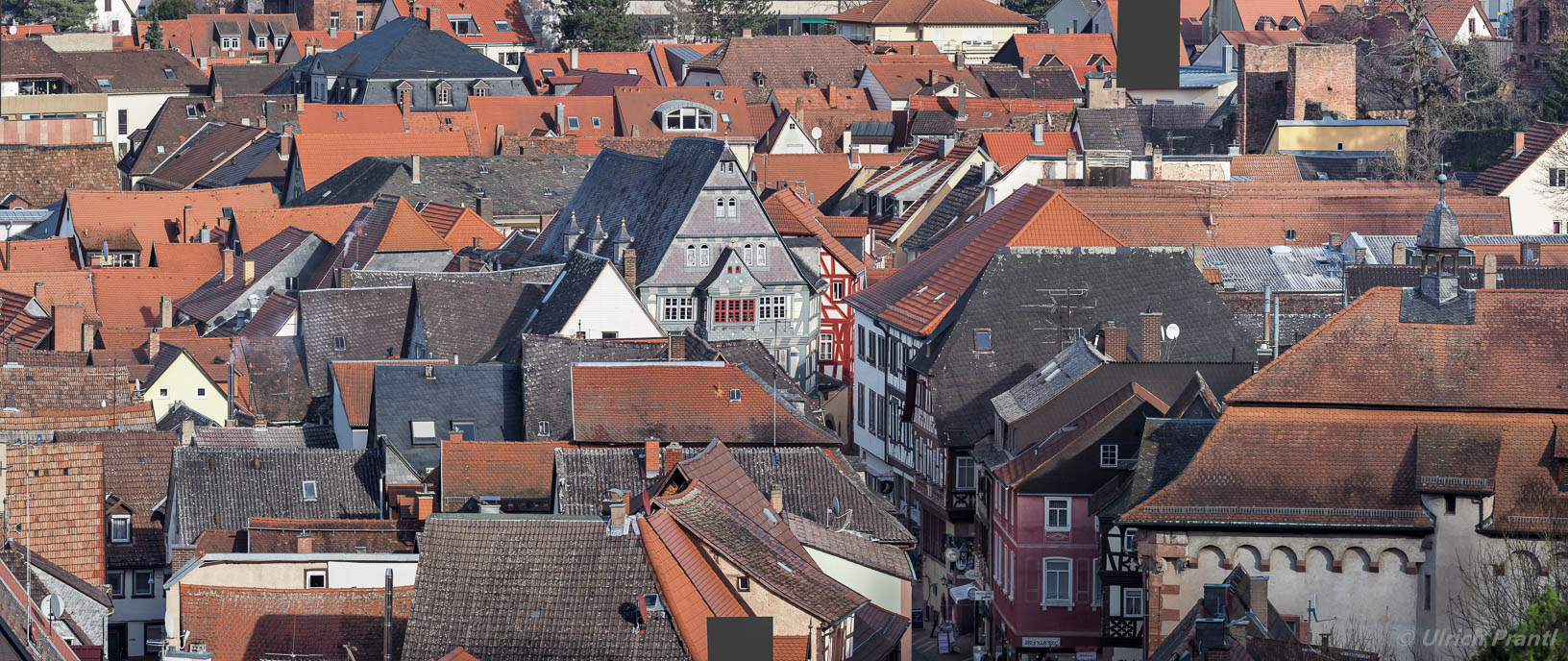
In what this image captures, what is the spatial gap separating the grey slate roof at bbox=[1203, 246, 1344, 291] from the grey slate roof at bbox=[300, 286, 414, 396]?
2191 cm

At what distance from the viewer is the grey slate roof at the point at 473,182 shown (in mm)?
101125

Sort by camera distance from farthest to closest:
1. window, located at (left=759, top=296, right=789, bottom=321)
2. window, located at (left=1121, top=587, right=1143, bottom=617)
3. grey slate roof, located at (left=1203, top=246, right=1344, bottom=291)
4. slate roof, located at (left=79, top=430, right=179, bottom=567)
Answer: window, located at (left=759, top=296, right=789, bottom=321)
grey slate roof, located at (left=1203, top=246, right=1344, bottom=291)
slate roof, located at (left=79, top=430, right=179, bottom=567)
window, located at (left=1121, top=587, right=1143, bottom=617)

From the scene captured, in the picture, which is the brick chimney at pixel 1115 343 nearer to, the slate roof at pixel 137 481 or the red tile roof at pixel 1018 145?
the slate roof at pixel 137 481

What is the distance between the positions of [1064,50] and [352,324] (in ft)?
283

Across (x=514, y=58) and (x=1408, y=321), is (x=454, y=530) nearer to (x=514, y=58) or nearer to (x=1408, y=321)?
(x=1408, y=321)

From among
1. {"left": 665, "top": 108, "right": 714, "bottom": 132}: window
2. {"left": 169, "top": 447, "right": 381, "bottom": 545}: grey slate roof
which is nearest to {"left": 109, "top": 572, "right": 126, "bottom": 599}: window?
{"left": 169, "top": 447, "right": 381, "bottom": 545}: grey slate roof

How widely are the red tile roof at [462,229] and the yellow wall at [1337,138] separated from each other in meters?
27.5

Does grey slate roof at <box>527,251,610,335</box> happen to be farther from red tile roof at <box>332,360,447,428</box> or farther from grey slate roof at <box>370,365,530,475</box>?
grey slate roof at <box>370,365,530,475</box>

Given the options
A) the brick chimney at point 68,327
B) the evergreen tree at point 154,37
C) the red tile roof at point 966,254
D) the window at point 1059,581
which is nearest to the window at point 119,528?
the red tile roof at point 966,254

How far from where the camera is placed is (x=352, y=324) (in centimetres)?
7612

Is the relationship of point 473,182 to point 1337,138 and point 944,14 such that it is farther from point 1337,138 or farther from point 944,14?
point 944,14

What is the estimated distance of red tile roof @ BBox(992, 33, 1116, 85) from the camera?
155 metres

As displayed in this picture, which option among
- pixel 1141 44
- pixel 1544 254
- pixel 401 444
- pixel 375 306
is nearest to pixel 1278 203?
pixel 1544 254

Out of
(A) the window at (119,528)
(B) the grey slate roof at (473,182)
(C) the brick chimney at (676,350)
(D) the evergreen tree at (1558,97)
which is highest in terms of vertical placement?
(D) the evergreen tree at (1558,97)
